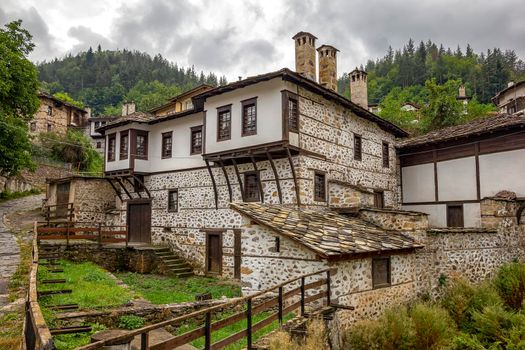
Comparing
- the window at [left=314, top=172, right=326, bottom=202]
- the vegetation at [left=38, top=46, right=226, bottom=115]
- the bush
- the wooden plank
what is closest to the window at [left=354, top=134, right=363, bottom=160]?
the window at [left=314, top=172, right=326, bottom=202]

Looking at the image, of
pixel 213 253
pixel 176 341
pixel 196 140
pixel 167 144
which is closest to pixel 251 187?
pixel 213 253

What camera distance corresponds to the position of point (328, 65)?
17484mm

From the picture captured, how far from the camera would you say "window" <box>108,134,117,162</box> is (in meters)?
19.5

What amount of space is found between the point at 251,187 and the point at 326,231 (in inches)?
202

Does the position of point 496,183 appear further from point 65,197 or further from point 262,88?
point 65,197

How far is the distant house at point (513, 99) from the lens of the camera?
34.1 m

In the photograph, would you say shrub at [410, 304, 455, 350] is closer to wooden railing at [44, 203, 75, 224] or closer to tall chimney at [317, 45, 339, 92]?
tall chimney at [317, 45, 339, 92]

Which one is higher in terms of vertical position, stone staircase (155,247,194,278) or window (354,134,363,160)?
window (354,134,363,160)

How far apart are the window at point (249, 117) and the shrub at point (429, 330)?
795 centimetres

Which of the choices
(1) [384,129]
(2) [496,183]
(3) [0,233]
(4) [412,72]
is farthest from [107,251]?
(4) [412,72]

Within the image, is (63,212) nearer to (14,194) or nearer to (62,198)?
(62,198)

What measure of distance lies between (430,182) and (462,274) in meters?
5.69

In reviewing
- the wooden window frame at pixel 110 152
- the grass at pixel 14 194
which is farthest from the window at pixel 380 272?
the grass at pixel 14 194

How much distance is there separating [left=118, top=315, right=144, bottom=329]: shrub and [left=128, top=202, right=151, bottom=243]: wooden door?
11521 millimetres
